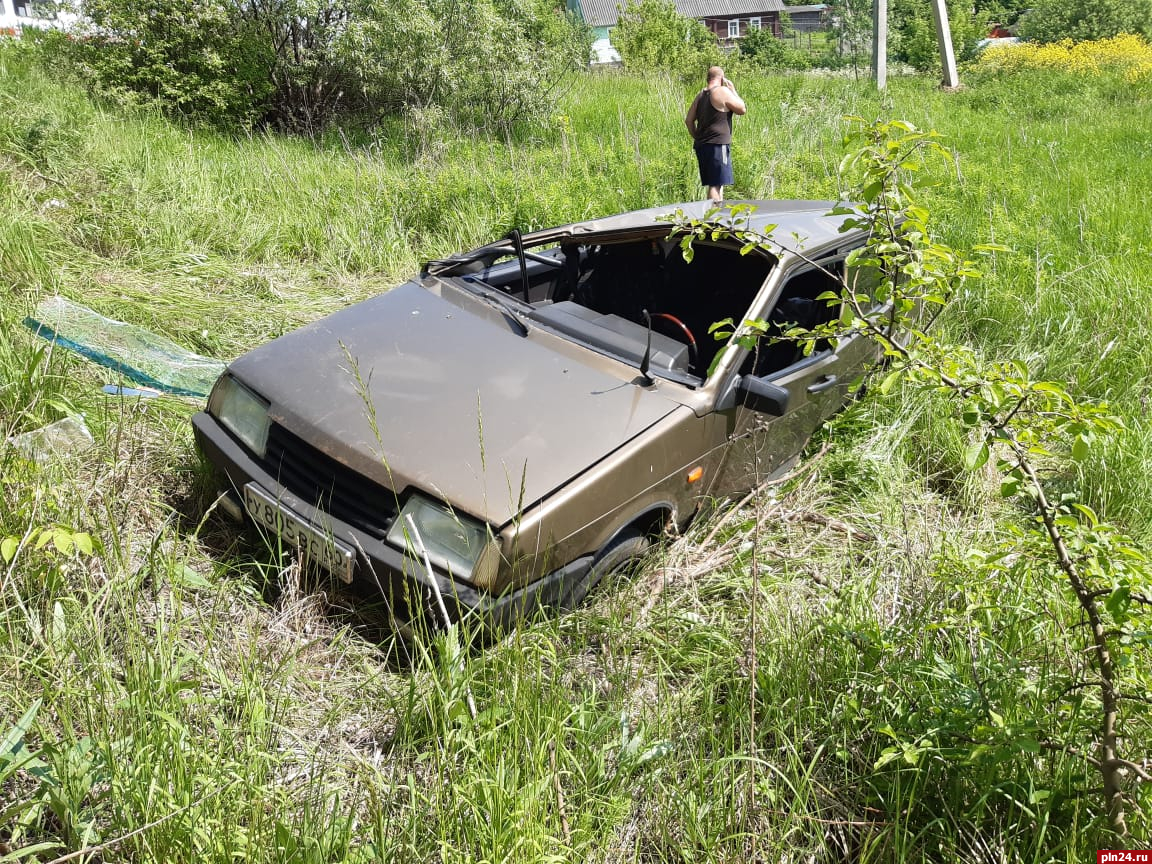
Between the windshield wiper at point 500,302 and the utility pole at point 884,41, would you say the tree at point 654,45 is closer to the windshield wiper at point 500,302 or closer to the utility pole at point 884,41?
the utility pole at point 884,41

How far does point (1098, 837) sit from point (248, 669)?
2108 mm

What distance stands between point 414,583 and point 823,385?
1.97 metres

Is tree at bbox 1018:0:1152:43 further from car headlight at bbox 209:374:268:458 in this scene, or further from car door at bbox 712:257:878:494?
car headlight at bbox 209:374:268:458

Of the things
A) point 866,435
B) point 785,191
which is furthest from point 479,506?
point 785,191

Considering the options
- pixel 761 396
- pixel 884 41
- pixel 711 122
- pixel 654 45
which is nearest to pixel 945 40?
pixel 884 41

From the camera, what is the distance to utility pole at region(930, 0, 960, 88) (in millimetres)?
13422

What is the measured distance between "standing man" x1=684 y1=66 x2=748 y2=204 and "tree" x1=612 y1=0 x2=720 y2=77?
8109 mm

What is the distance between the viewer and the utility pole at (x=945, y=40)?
13.4m

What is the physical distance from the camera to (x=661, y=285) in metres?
3.83

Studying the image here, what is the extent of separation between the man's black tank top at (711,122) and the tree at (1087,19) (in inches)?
1130

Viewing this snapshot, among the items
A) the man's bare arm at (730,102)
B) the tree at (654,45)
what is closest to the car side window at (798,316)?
the man's bare arm at (730,102)

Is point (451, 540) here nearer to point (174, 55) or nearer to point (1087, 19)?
point (174, 55)

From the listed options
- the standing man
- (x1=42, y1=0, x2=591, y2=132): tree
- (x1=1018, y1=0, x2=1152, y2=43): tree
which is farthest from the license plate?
(x1=1018, y1=0, x2=1152, y2=43): tree

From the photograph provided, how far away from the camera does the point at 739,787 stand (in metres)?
1.93
